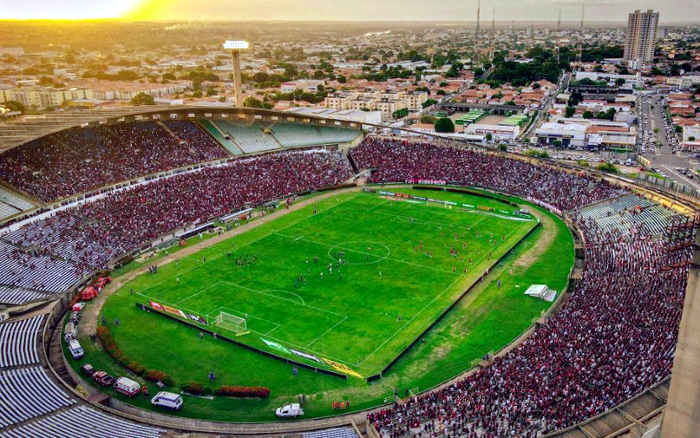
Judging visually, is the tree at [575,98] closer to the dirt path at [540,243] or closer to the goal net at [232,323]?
the dirt path at [540,243]

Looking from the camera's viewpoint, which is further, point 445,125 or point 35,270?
point 445,125

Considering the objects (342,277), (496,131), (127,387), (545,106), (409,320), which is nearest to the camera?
(127,387)

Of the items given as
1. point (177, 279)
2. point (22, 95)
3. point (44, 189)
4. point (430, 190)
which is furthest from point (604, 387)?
point (22, 95)

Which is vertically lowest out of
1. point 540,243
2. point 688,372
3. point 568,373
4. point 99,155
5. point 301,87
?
point 540,243

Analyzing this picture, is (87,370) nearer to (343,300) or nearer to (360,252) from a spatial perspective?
(343,300)

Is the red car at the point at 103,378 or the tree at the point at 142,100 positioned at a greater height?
the tree at the point at 142,100

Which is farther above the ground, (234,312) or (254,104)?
(254,104)

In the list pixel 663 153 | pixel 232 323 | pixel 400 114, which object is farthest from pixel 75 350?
pixel 400 114

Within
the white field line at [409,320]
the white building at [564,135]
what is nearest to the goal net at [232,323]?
the white field line at [409,320]
